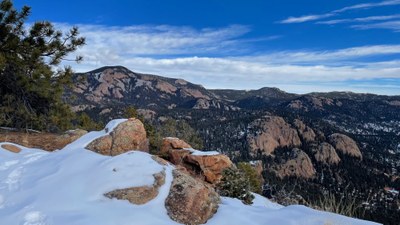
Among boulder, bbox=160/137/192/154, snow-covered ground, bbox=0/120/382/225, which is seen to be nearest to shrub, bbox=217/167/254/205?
snow-covered ground, bbox=0/120/382/225

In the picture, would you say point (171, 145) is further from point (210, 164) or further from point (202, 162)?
point (210, 164)

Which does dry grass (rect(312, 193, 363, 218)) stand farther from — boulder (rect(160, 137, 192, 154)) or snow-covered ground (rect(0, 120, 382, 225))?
boulder (rect(160, 137, 192, 154))

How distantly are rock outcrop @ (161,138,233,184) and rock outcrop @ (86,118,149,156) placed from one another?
616 centimetres

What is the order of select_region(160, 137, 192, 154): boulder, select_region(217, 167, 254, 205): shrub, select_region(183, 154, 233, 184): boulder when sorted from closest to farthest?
select_region(217, 167, 254, 205): shrub
select_region(183, 154, 233, 184): boulder
select_region(160, 137, 192, 154): boulder

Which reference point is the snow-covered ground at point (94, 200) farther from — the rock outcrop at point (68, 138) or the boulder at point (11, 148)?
the rock outcrop at point (68, 138)

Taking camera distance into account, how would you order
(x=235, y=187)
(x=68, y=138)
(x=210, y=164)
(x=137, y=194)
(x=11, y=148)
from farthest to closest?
(x=210, y=164) → (x=68, y=138) → (x=235, y=187) → (x=11, y=148) → (x=137, y=194)

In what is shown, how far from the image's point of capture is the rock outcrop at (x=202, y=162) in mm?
19984

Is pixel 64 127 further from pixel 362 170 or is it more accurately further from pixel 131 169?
pixel 362 170

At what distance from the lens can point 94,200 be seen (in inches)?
285

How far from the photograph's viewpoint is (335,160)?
198625 mm

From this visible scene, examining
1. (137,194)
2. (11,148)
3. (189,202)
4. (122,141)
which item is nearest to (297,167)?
(122,141)

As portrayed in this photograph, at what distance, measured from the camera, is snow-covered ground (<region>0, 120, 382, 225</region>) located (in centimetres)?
657

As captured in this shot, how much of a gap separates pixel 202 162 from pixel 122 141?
27.7 feet

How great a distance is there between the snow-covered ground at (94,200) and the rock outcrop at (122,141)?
73.0 inches
